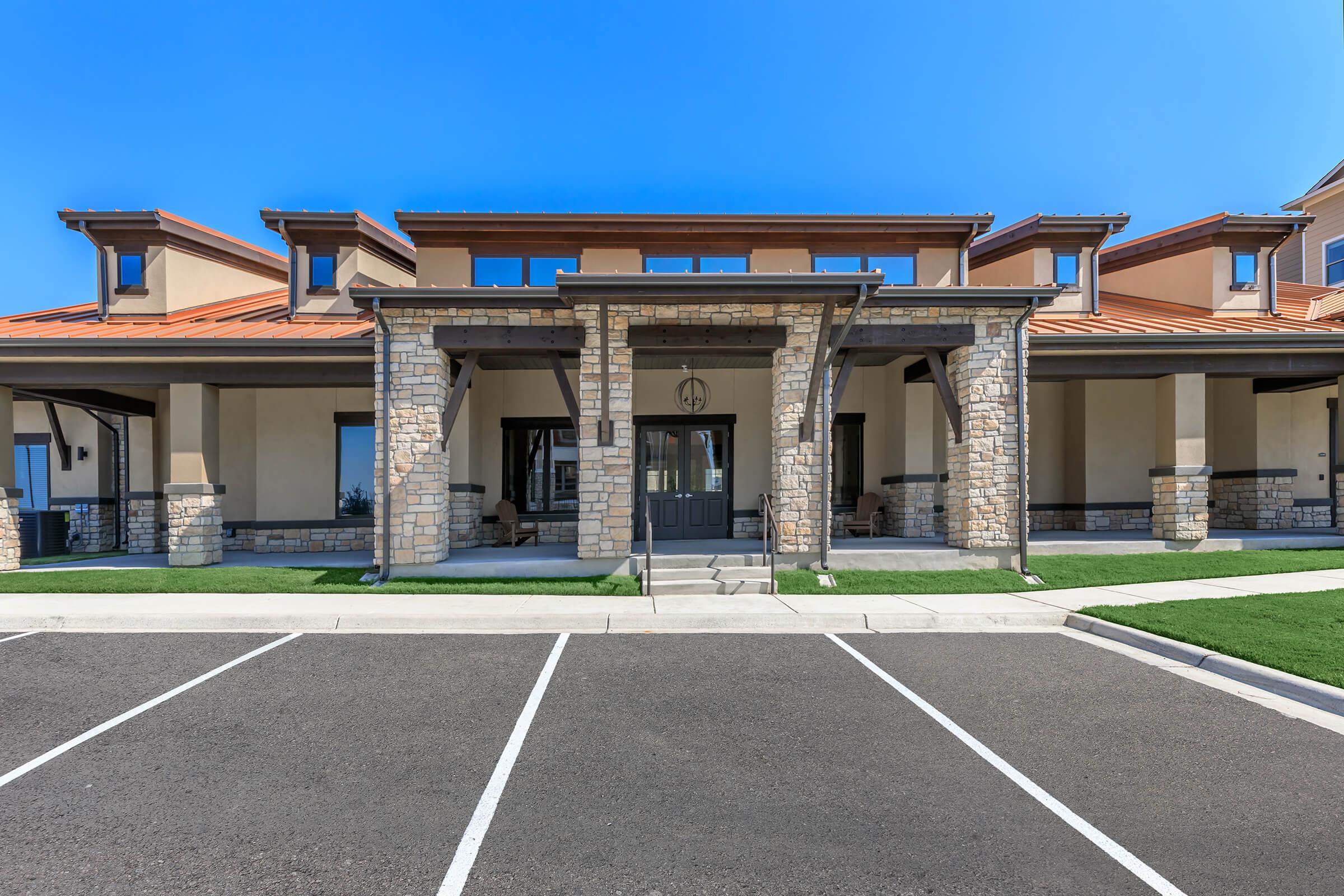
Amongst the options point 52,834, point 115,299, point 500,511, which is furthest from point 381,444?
point 115,299

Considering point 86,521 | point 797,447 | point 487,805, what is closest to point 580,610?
point 797,447

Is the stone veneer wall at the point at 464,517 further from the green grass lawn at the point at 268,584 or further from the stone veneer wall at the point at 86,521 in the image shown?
the stone veneer wall at the point at 86,521

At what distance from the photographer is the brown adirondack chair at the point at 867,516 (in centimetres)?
1385

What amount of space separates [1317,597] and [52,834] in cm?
1243

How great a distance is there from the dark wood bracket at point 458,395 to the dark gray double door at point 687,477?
460 centimetres

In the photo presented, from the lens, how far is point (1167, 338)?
39.3 ft

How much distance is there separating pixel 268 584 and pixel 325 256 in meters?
7.40

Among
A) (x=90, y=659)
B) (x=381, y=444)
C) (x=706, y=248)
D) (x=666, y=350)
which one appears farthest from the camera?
(x=706, y=248)

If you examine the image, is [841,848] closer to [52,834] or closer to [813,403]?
[52,834]

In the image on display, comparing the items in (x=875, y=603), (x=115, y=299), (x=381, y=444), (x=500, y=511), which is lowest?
(x=875, y=603)

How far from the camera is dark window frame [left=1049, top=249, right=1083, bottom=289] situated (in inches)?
582

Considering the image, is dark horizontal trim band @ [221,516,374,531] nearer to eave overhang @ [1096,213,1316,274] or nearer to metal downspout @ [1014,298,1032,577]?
metal downspout @ [1014,298,1032,577]

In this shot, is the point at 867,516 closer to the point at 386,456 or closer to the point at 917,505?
the point at 917,505

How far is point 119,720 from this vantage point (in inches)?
199
